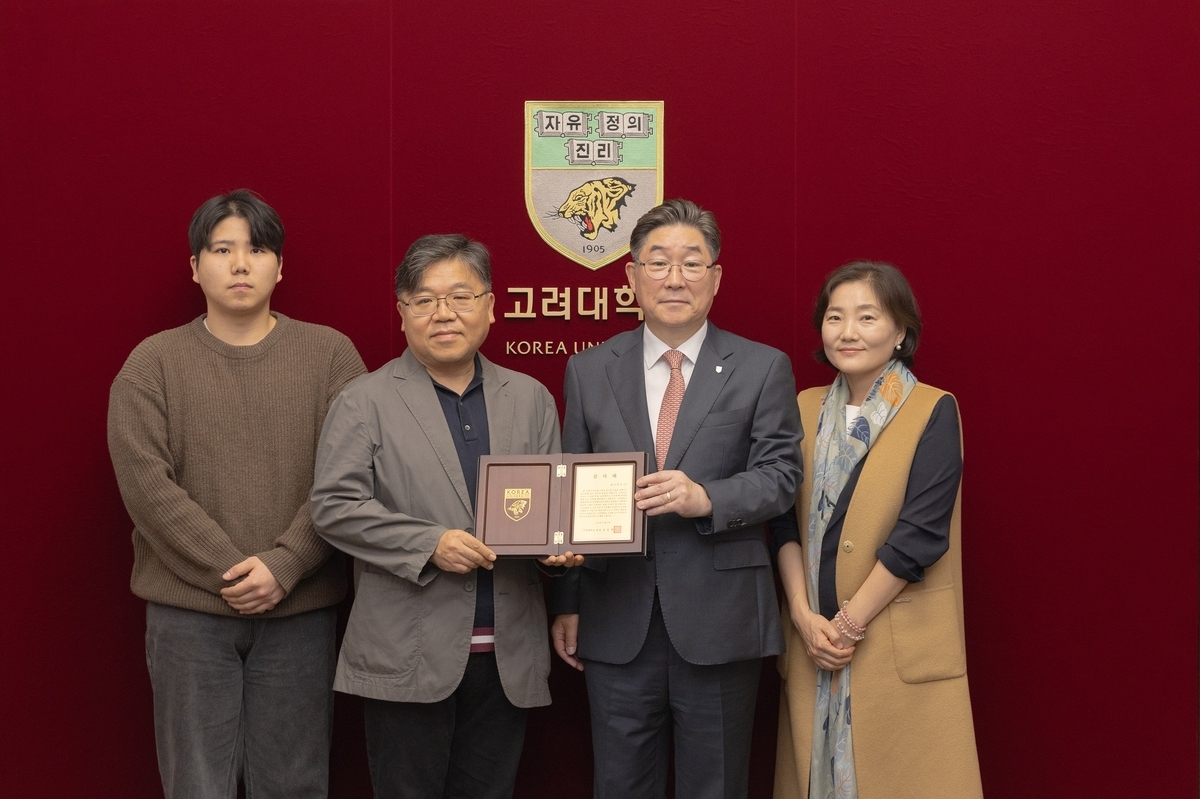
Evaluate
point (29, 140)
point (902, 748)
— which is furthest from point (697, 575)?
point (29, 140)

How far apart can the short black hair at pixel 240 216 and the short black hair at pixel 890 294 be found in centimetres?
150

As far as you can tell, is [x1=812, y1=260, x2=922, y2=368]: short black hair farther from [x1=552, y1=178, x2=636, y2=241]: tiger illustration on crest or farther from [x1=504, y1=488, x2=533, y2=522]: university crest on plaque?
[x1=504, y1=488, x2=533, y2=522]: university crest on plaque

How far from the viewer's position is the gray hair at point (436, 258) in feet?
8.29

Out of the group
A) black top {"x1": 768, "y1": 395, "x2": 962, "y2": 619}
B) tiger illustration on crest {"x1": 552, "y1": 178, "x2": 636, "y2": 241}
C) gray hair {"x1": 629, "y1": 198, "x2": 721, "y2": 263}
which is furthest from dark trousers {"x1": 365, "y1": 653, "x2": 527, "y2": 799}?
tiger illustration on crest {"x1": 552, "y1": 178, "x2": 636, "y2": 241}

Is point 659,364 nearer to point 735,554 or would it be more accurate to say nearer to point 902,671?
point 735,554

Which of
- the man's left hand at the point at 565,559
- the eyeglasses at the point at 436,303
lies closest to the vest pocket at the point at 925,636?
the man's left hand at the point at 565,559

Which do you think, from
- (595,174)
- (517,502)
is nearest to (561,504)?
(517,502)

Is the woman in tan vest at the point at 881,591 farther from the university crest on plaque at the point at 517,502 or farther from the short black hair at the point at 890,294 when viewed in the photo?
the university crest on plaque at the point at 517,502

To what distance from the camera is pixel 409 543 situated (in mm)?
2348

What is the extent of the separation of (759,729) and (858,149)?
1824 mm

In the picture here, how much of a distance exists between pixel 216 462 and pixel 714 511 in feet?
4.26

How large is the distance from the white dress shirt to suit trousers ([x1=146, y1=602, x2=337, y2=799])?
1.09m

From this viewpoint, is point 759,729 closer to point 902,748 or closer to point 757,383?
point 902,748

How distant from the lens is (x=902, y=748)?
247cm
